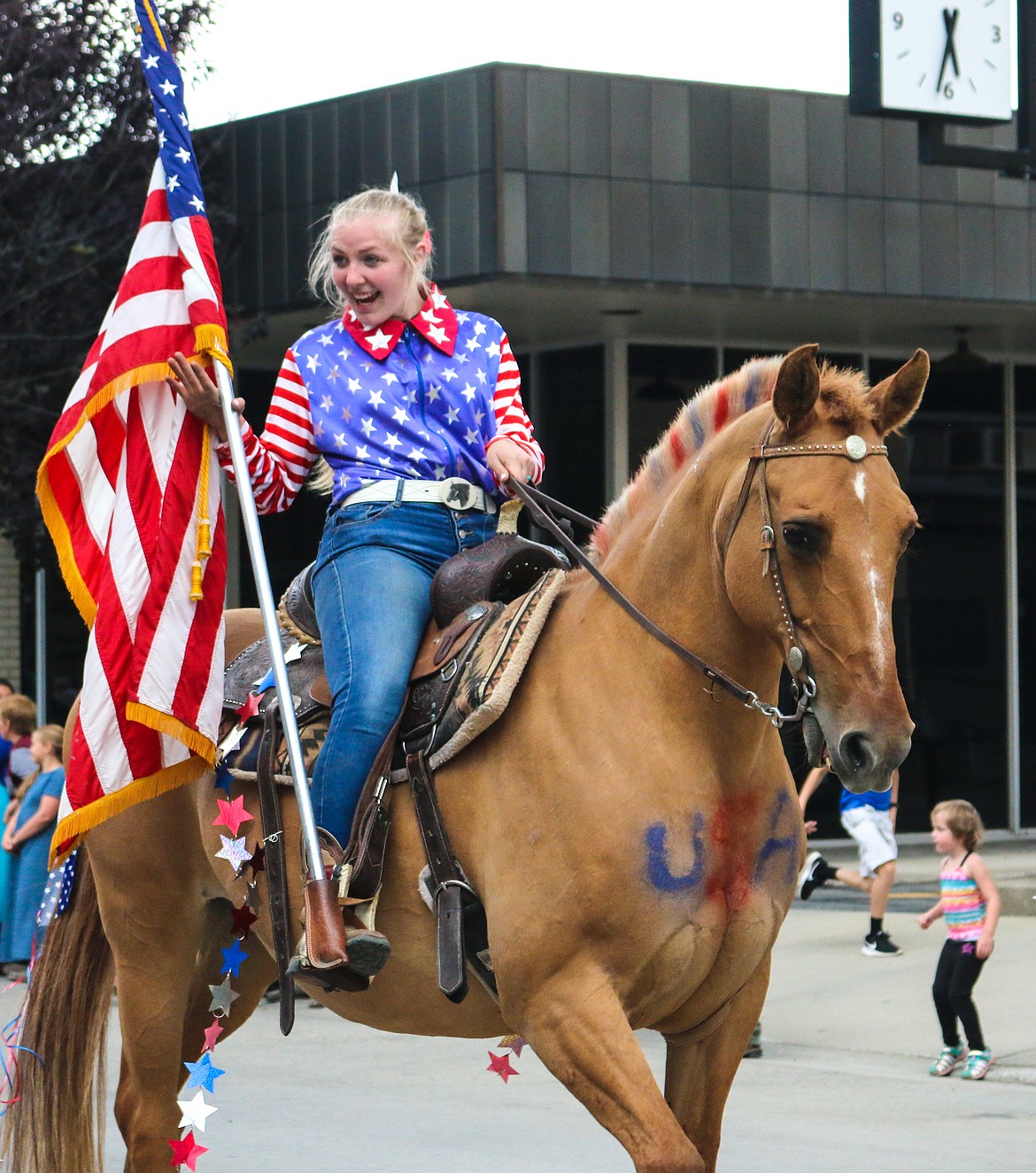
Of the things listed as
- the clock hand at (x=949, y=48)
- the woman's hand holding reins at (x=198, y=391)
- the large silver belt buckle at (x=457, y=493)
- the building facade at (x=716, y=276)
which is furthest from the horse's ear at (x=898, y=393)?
the clock hand at (x=949, y=48)

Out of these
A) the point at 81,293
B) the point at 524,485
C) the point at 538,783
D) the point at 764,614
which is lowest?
the point at 538,783

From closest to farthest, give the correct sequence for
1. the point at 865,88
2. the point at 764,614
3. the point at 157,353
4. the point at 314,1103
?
the point at 764,614 < the point at 157,353 < the point at 314,1103 < the point at 865,88

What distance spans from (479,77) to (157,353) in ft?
29.2

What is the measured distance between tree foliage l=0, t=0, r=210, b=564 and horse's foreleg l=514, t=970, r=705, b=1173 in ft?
39.8

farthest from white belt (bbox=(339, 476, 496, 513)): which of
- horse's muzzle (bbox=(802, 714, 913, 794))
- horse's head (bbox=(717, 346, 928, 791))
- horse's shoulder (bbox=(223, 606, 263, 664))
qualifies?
horse's muzzle (bbox=(802, 714, 913, 794))

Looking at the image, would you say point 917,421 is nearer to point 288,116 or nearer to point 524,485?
point 288,116

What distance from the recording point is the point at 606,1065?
3.90m

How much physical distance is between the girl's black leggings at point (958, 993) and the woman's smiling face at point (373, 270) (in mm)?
5014

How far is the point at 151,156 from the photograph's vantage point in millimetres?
15977

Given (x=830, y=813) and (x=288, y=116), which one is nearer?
(x=288, y=116)

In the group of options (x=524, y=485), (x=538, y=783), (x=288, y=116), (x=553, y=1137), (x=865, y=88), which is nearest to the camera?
(x=538, y=783)

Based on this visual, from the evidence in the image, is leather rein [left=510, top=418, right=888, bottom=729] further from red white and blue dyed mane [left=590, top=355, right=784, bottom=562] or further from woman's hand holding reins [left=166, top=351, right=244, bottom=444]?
woman's hand holding reins [left=166, top=351, right=244, bottom=444]

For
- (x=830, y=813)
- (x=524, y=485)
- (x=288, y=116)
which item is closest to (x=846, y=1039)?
(x=524, y=485)

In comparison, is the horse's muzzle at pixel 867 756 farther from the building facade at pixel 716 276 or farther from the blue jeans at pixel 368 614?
the building facade at pixel 716 276
